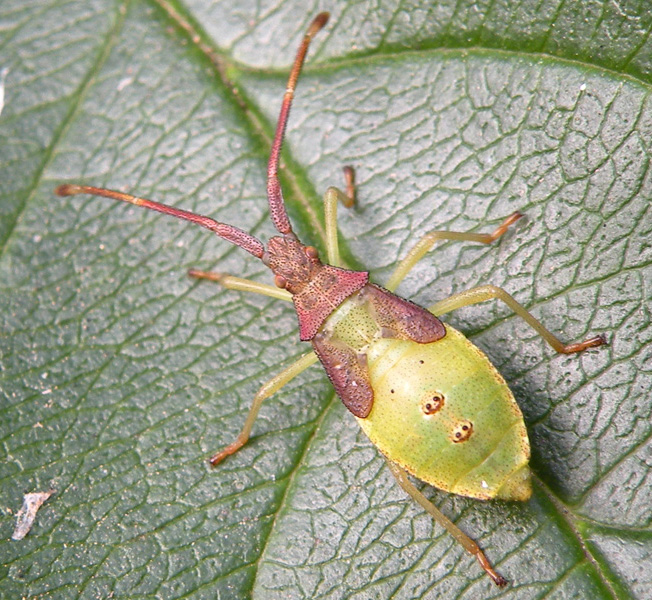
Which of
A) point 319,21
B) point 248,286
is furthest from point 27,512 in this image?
point 319,21

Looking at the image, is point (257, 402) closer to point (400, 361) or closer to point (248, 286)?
point (248, 286)

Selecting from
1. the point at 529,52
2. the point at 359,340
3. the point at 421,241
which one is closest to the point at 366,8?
the point at 529,52

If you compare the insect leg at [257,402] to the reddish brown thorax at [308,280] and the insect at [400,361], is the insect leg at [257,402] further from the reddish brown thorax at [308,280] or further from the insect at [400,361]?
the reddish brown thorax at [308,280]

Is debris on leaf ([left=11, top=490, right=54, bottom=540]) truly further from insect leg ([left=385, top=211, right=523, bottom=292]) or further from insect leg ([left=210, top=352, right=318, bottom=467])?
insect leg ([left=385, top=211, right=523, bottom=292])

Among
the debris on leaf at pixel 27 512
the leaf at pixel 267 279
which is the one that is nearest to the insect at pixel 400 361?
the leaf at pixel 267 279

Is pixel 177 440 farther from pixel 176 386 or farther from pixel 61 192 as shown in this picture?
pixel 61 192

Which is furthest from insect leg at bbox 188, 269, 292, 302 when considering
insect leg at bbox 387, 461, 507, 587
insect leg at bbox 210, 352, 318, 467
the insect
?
insect leg at bbox 387, 461, 507, 587

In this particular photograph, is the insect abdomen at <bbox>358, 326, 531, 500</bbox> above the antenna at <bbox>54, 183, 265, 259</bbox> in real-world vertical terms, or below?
below
